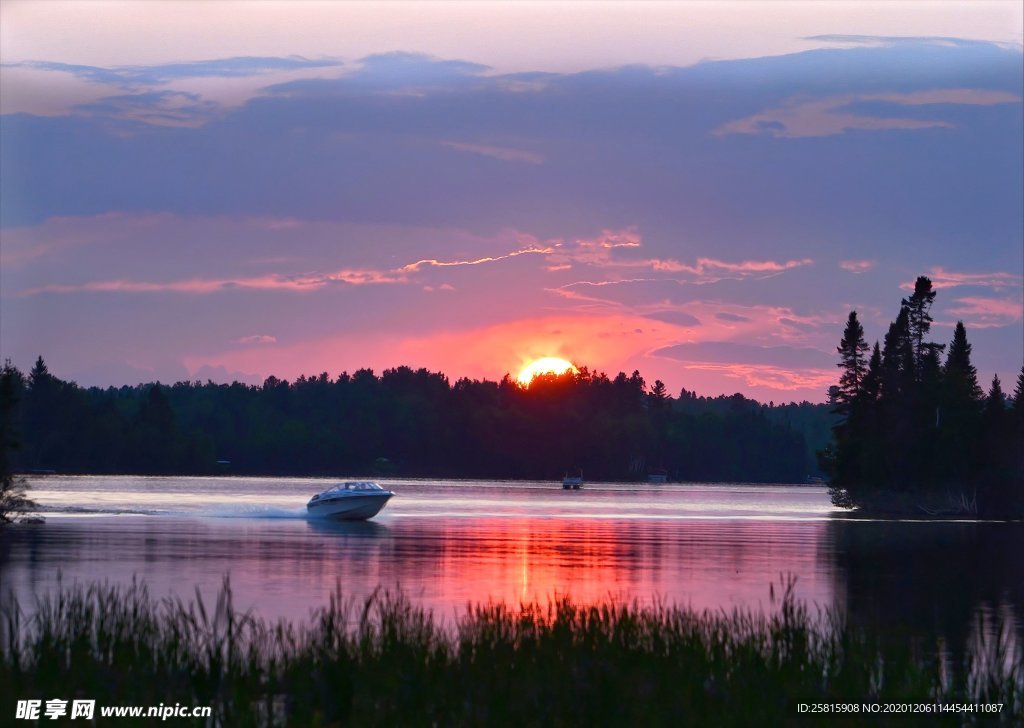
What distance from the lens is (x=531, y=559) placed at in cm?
5941

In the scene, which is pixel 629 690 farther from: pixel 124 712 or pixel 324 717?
pixel 124 712

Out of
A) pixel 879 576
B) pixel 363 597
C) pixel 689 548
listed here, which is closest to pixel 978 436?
pixel 689 548

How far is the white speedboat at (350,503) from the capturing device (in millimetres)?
92688

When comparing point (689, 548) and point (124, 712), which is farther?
point (689, 548)

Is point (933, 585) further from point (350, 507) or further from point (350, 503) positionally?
point (350, 507)

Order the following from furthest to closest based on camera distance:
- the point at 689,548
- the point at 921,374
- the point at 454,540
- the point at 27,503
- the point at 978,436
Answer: the point at 921,374 → the point at 978,436 → the point at 27,503 → the point at 454,540 → the point at 689,548

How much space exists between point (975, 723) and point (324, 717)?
29.1 feet

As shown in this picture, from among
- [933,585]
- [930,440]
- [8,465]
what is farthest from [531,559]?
[930,440]

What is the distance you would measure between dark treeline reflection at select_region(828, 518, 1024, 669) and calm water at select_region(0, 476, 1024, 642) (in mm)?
98

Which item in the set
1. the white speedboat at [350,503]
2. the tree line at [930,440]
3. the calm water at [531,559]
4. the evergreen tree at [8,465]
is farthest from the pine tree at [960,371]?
the evergreen tree at [8,465]

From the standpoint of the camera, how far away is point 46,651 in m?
21.3

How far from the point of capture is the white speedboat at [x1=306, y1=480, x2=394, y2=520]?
92.7m

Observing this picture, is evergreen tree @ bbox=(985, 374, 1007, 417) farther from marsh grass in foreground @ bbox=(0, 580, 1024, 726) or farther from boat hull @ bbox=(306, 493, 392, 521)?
marsh grass in foreground @ bbox=(0, 580, 1024, 726)

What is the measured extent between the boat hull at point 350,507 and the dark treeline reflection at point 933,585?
28.7m
